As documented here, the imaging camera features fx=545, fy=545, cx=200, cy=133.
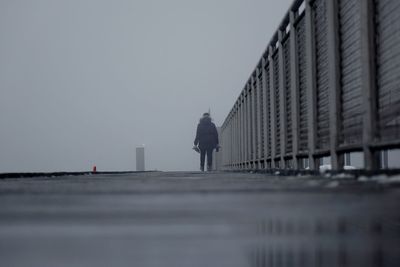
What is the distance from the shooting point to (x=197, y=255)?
52.6 inches

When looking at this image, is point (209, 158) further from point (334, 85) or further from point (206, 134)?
point (334, 85)

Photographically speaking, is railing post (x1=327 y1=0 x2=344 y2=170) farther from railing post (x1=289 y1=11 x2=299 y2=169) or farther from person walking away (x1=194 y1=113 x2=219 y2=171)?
person walking away (x1=194 y1=113 x2=219 y2=171)

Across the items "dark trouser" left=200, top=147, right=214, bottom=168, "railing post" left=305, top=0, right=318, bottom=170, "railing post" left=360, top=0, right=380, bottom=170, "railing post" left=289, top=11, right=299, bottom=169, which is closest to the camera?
"railing post" left=360, top=0, right=380, bottom=170

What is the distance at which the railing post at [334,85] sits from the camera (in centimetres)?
802

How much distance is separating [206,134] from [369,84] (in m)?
24.7

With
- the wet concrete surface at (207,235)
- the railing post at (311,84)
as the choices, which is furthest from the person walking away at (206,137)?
the wet concrete surface at (207,235)

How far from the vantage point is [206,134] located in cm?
3116

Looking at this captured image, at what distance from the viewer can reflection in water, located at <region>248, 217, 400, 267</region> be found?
1.24m

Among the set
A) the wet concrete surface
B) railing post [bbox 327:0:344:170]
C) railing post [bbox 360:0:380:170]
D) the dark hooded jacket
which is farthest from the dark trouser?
the wet concrete surface

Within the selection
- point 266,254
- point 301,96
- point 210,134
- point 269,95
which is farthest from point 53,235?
point 210,134

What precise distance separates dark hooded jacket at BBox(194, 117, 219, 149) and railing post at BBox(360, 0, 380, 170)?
958 inches

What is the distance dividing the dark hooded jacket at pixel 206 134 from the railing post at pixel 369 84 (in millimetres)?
24341

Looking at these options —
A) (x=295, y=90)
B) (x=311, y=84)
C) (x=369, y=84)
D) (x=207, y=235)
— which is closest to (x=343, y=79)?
(x=369, y=84)

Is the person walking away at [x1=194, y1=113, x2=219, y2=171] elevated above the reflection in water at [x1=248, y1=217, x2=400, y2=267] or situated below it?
above
